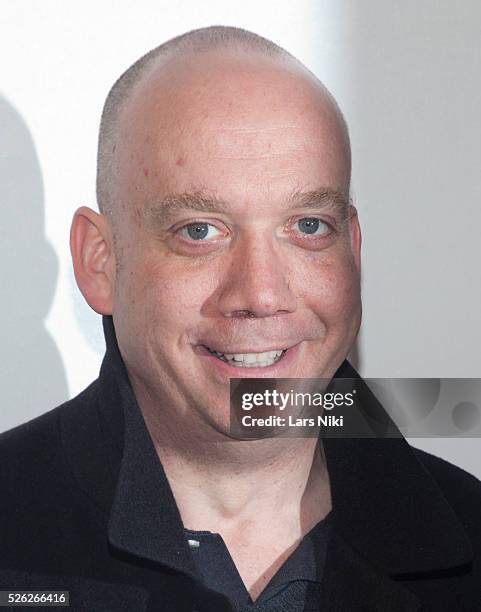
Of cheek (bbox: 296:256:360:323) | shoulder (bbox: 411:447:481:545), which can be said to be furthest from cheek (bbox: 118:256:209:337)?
shoulder (bbox: 411:447:481:545)

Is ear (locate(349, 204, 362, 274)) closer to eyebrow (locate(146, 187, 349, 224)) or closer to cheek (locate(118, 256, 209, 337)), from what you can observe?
eyebrow (locate(146, 187, 349, 224))

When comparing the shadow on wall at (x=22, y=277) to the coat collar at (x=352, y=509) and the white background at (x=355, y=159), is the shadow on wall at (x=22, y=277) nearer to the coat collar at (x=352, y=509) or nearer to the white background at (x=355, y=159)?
the white background at (x=355, y=159)

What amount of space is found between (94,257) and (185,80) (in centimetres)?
23

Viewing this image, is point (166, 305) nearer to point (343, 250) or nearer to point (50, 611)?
point (343, 250)

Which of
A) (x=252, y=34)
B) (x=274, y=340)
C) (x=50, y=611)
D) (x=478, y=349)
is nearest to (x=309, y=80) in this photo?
(x=252, y=34)

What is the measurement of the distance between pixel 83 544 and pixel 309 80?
542 mm

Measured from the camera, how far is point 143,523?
1.31 metres

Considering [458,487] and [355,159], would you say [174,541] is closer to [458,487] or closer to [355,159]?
[458,487]

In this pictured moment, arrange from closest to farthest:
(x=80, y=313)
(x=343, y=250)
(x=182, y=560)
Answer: (x=182, y=560) < (x=343, y=250) < (x=80, y=313)

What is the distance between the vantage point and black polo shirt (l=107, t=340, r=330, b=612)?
1.30m

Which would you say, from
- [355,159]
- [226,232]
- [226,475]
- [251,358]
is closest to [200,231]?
[226,232]

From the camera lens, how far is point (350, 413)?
1471 millimetres

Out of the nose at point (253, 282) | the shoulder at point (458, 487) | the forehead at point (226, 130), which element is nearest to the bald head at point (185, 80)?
the forehead at point (226, 130)

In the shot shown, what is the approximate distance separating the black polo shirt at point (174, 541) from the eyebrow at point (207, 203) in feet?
0.63
